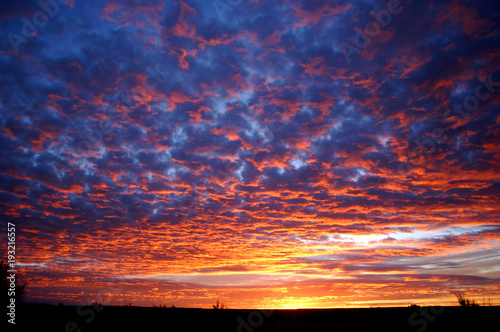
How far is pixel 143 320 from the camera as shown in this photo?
1119 centimetres

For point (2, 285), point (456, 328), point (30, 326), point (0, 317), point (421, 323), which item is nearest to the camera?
point (456, 328)

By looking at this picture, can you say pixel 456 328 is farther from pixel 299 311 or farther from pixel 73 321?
pixel 73 321

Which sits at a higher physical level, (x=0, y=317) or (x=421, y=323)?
(x=0, y=317)

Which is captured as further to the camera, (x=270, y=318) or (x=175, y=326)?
(x=270, y=318)

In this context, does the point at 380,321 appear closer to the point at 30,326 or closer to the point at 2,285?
the point at 30,326

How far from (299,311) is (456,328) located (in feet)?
20.2

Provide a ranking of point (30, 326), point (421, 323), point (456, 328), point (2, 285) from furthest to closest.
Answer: point (2, 285) → point (30, 326) → point (421, 323) → point (456, 328)

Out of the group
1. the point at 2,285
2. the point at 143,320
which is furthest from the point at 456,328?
the point at 2,285

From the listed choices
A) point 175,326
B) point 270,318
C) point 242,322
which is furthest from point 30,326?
point 270,318

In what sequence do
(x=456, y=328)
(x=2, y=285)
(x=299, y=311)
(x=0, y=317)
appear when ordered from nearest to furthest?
(x=456, y=328), (x=0, y=317), (x=299, y=311), (x=2, y=285)

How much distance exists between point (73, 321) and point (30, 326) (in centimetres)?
127

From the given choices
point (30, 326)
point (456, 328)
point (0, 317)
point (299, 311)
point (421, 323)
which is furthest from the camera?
point (299, 311)

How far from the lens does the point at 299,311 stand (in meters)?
13.0

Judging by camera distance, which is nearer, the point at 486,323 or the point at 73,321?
the point at 486,323
